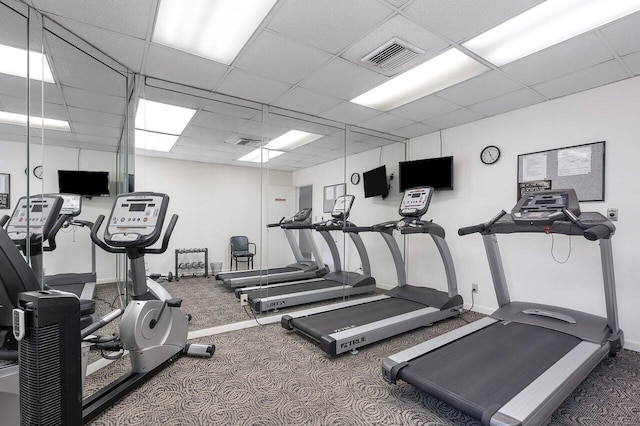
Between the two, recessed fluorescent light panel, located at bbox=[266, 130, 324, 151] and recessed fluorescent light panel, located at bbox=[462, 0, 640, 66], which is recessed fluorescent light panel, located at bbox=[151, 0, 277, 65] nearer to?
recessed fluorescent light panel, located at bbox=[462, 0, 640, 66]

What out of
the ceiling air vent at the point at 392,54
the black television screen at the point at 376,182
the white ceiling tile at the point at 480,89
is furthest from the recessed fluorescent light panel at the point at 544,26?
the black television screen at the point at 376,182

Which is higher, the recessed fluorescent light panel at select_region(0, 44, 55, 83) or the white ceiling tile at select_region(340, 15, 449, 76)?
the white ceiling tile at select_region(340, 15, 449, 76)

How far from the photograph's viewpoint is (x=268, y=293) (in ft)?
14.3

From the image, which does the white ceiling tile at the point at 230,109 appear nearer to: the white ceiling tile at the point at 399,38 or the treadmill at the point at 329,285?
the white ceiling tile at the point at 399,38

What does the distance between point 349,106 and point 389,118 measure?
727 millimetres

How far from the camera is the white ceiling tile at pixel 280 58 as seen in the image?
248 cm

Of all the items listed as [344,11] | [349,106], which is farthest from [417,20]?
[349,106]

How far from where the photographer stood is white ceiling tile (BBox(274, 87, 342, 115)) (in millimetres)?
3493

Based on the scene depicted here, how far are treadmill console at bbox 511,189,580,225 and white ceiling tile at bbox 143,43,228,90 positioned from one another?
10.4 feet

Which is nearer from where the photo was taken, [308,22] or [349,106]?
[308,22]

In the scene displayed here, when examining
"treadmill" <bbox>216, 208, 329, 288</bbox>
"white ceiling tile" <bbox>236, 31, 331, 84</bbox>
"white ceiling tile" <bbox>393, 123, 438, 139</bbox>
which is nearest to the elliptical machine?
"white ceiling tile" <bbox>236, 31, 331, 84</bbox>

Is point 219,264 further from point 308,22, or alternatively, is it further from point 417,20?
point 417,20

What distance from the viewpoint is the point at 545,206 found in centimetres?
277

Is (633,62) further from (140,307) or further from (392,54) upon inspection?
(140,307)
